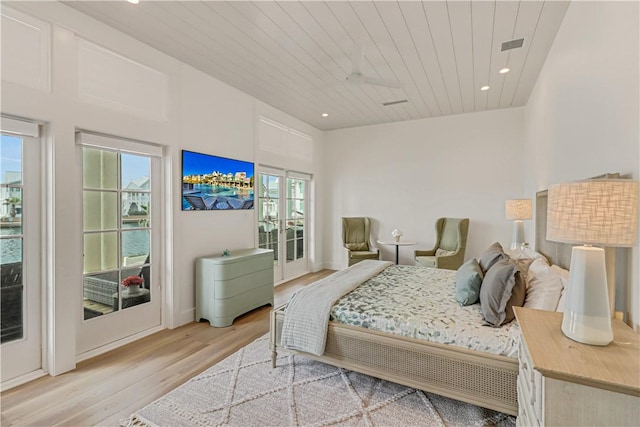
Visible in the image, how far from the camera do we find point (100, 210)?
275cm

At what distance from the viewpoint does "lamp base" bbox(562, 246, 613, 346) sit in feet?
3.73

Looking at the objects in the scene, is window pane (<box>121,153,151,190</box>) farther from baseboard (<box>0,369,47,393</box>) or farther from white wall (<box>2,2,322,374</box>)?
baseboard (<box>0,369,47,393</box>)

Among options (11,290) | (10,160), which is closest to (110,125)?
(10,160)

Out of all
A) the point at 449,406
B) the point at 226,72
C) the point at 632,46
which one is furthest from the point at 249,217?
the point at 632,46

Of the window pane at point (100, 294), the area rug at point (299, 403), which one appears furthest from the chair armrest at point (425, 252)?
the window pane at point (100, 294)

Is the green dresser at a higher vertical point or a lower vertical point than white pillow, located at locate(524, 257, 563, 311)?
lower

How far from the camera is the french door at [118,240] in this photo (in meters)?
2.66

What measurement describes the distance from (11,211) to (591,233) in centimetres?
345

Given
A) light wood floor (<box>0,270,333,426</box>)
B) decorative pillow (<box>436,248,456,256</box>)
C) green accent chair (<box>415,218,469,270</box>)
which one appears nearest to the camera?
light wood floor (<box>0,270,333,426</box>)

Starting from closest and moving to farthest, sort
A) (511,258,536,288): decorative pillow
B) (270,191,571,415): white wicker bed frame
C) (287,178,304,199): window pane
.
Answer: (270,191,571,415): white wicker bed frame → (511,258,536,288): decorative pillow → (287,178,304,199): window pane

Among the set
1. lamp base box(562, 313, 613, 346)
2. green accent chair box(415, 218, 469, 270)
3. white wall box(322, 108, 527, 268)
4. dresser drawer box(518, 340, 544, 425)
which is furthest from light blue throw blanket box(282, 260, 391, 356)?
white wall box(322, 108, 527, 268)

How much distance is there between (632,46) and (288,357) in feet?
9.55

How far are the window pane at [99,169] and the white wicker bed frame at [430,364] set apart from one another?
209cm

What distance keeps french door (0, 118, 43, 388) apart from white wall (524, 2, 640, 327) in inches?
144
